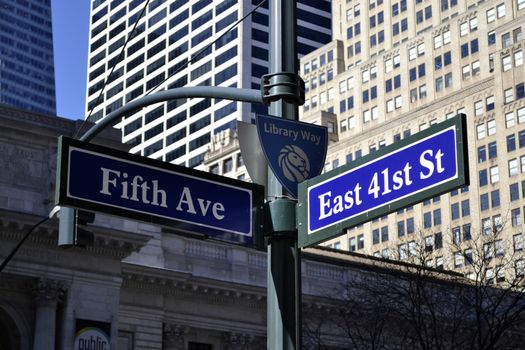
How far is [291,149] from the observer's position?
970 cm

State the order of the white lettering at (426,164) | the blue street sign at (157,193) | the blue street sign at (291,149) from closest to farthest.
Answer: the white lettering at (426,164) < the blue street sign at (157,193) < the blue street sign at (291,149)

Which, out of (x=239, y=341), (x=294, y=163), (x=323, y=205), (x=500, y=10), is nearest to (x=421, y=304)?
(x=239, y=341)

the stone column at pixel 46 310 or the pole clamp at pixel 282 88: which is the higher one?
the stone column at pixel 46 310

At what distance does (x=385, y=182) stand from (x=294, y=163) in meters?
1.05

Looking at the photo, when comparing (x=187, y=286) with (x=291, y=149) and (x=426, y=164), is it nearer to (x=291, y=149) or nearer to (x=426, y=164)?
(x=291, y=149)

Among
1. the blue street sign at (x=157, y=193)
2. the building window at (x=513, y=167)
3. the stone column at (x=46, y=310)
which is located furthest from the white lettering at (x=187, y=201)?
the building window at (x=513, y=167)

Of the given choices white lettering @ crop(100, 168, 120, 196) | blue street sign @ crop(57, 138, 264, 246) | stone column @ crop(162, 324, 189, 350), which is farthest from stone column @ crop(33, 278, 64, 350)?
white lettering @ crop(100, 168, 120, 196)

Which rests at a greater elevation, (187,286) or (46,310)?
(187,286)

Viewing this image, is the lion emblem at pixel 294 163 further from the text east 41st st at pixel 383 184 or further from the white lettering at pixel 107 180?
the white lettering at pixel 107 180

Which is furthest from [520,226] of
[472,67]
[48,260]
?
[48,260]

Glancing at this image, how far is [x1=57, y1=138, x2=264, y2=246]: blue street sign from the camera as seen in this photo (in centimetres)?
909

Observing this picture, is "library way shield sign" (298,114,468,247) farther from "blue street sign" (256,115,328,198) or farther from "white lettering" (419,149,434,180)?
"blue street sign" (256,115,328,198)

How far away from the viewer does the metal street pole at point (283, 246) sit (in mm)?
9336

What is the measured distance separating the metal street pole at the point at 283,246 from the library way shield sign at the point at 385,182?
0.65 ft
